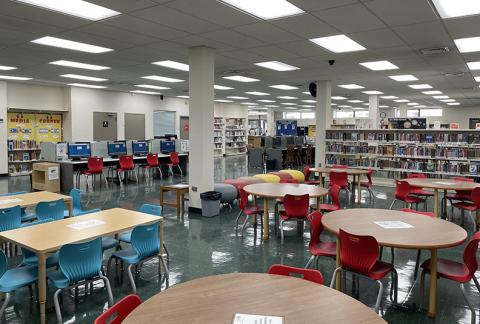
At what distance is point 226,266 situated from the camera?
14.2 feet

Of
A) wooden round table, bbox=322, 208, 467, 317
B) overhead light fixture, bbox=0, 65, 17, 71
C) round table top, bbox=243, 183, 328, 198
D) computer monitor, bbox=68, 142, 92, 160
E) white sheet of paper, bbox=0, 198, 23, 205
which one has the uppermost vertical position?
overhead light fixture, bbox=0, 65, 17, 71

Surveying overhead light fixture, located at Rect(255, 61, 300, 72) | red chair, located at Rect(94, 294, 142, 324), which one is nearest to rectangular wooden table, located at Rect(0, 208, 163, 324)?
red chair, located at Rect(94, 294, 142, 324)

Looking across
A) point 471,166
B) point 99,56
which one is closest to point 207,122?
point 99,56

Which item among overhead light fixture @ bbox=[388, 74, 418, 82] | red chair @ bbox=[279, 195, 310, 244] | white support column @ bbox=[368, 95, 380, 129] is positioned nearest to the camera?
red chair @ bbox=[279, 195, 310, 244]

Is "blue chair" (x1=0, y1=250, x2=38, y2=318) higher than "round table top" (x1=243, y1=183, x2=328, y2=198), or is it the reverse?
"round table top" (x1=243, y1=183, x2=328, y2=198)

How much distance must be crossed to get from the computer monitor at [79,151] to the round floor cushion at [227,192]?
191 inches

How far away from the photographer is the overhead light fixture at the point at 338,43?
615cm

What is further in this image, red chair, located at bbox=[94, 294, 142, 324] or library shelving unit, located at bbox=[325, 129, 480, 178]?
library shelving unit, located at bbox=[325, 129, 480, 178]

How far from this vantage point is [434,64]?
27.3 ft

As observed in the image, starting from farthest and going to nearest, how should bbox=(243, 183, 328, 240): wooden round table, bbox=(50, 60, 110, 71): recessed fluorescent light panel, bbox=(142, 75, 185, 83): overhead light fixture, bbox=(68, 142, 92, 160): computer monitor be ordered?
bbox=(142, 75, 185, 83): overhead light fixture
bbox=(68, 142, 92, 160): computer monitor
bbox=(50, 60, 110, 71): recessed fluorescent light panel
bbox=(243, 183, 328, 240): wooden round table

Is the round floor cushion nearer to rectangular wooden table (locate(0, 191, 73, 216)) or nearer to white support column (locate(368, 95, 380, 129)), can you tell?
rectangular wooden table (locate(0, 191, 73, 216))

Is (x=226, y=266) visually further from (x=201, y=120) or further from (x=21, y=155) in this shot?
(x=21, y=155)

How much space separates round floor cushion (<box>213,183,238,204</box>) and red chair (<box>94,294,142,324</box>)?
5449mm

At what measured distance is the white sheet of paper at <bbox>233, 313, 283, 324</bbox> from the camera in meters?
1.68
